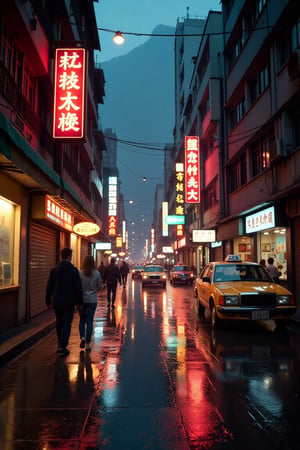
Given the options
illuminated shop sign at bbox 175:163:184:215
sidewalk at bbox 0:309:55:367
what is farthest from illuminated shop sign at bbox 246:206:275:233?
illuminated shop sign at bbox 175:163:184:215

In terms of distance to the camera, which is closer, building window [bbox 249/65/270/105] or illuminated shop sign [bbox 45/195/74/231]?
illuminated shop sign [bbox 45/195/74/231]

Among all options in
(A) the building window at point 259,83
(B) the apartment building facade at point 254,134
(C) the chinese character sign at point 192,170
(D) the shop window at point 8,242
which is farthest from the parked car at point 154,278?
(D) the shop window at point 8,242

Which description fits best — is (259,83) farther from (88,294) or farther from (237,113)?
(88,294)

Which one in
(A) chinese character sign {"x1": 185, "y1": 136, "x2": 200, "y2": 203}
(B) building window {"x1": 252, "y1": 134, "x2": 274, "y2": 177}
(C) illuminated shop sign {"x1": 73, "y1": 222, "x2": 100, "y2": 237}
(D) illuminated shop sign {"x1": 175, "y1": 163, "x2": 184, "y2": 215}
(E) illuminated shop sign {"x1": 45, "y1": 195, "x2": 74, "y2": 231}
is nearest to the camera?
(E) illuminated shop sign {"x1": 45, "y1": 195, "x2": 74, "y2": 231}

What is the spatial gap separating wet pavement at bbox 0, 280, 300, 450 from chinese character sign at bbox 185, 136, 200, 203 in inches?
897

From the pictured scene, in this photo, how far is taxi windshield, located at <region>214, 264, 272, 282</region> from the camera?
36.6ft

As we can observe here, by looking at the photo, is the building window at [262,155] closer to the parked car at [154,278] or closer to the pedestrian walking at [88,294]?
the parked car at [154,278]

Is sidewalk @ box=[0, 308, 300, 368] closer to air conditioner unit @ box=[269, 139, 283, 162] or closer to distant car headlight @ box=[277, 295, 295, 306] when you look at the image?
distant car headlight @ box=[277, 295, 295, 306]

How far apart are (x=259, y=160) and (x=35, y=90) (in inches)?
450

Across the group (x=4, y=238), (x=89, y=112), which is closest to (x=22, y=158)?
(x=4, y=238)

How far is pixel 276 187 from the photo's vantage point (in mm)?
15742

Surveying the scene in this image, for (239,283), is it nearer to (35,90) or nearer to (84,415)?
(84,415)

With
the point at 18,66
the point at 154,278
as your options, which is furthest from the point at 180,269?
the point at 18,66

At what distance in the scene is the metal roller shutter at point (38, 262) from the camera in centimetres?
1173
